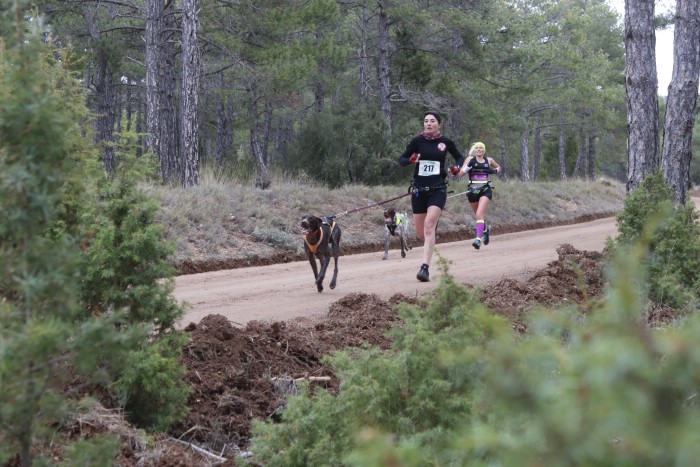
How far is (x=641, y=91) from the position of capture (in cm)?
1357

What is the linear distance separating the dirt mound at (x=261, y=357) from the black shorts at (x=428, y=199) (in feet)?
6.92

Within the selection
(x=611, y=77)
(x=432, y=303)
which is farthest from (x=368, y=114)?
(x=611, y=77)

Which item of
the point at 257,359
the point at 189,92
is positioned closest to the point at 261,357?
the point at 257,359

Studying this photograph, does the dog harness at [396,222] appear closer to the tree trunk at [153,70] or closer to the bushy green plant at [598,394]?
the tree trunk at [153,70]

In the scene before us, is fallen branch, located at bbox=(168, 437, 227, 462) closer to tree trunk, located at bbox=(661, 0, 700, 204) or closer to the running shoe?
the running shoe

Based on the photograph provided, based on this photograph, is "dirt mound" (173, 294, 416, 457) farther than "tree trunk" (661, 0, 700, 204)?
No

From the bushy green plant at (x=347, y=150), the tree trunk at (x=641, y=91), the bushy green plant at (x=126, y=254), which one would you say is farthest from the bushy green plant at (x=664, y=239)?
the bushy green plant at (x=347, y=150)

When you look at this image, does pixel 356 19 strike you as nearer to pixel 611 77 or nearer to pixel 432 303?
pixel 611 77

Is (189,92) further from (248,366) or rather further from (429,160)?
(248,366)

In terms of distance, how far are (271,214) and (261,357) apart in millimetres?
12247

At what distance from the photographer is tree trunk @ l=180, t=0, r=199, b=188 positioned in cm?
2044

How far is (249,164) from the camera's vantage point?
27.1 m

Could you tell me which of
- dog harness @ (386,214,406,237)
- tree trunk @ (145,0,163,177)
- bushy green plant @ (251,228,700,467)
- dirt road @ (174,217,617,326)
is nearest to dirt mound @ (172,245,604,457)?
dirt road @ (174,217,617,326)

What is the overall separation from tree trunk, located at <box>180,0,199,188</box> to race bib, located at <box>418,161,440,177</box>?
399 inches
